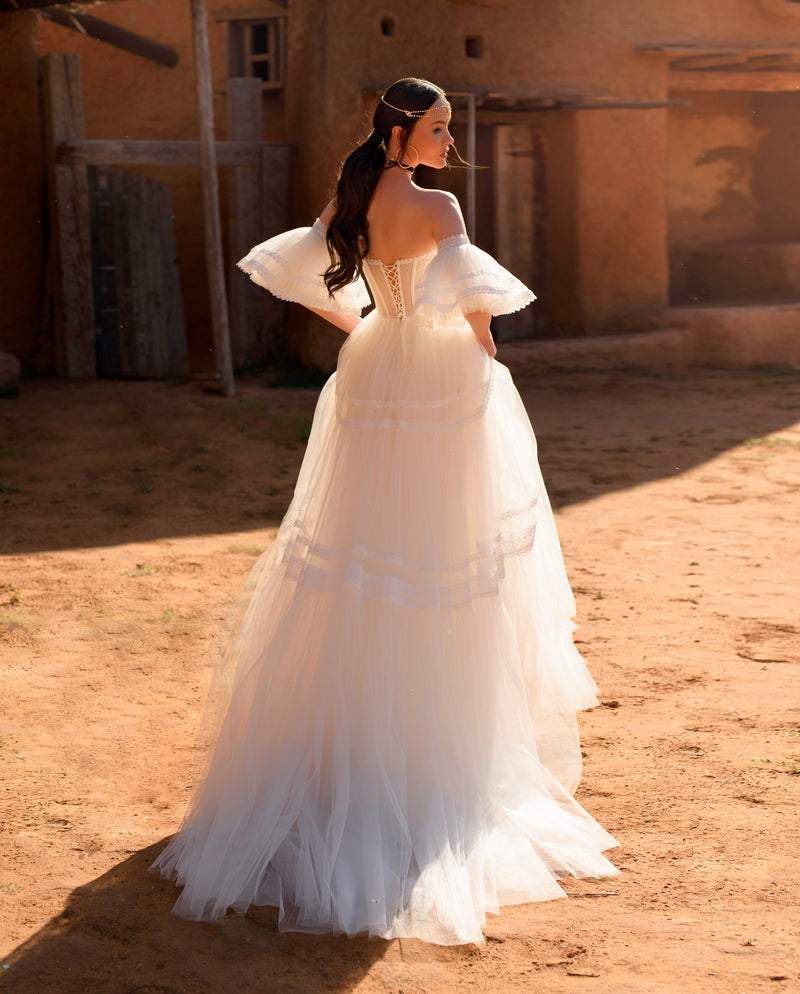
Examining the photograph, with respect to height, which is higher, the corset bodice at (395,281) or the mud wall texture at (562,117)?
the mud wall texture at (562,117)

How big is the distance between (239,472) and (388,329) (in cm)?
415

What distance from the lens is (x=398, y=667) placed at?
262 cm

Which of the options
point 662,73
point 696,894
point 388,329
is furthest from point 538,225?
point 696,894

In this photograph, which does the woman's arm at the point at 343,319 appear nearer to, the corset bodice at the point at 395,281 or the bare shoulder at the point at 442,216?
the corset bodice at the point at 395,281

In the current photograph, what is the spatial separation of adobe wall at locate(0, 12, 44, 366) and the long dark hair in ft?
22.3

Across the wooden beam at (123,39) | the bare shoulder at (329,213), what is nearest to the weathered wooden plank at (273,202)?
the wooden beam at (123,39)

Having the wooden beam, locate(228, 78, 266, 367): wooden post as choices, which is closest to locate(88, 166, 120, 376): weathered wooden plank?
locate(228, 78, 266, 367): wooden post

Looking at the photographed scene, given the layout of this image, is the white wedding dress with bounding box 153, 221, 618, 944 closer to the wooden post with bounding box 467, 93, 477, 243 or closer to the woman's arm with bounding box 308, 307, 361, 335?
the woman's arm with bounding box 308, 307, 361, 335

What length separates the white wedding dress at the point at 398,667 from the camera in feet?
8.13

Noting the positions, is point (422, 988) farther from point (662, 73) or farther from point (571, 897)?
point (662, 73)

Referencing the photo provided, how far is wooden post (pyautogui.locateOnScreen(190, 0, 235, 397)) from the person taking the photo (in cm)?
789

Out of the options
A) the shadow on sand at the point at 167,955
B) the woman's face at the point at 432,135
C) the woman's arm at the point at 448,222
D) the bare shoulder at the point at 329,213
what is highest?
the woman's face at the point at 432,135

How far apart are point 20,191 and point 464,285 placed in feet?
24.0

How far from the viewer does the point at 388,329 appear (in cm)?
282
